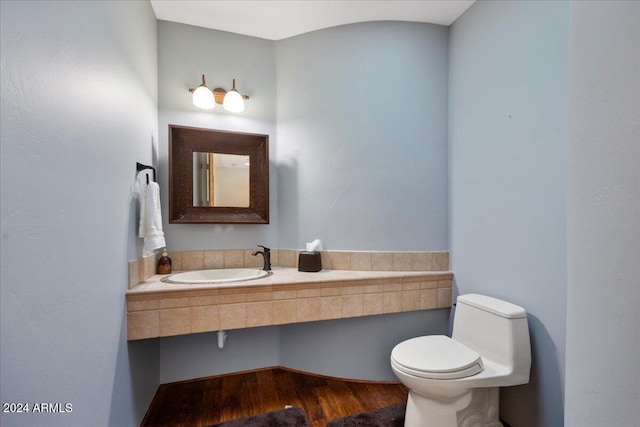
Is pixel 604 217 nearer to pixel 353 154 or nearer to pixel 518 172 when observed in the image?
pixel 518 172

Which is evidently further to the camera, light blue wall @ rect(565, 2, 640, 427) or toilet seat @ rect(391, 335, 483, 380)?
toilet seat @ rect(391, 335, 483, 380)

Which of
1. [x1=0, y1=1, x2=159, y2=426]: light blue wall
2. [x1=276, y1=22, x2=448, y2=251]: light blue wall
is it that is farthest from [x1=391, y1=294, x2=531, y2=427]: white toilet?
[x1=0, y1=1, x2=159, y2=426]: light blue wall

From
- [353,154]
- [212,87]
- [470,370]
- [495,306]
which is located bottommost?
[470,370]

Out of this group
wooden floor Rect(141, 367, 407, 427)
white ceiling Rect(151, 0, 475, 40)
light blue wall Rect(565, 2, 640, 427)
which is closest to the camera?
light blue wall Rect(565, 2, 640, 427)

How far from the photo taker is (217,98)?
83.0 inches

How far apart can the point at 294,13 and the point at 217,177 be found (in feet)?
4.20

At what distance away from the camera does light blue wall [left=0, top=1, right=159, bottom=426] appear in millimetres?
704

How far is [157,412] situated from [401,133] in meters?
2.46

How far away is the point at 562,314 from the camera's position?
52.4 inches

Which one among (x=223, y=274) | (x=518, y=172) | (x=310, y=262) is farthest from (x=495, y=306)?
(x=223, y=274)

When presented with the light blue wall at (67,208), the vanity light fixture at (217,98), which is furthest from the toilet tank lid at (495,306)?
the vanity light fixture at (217,98)

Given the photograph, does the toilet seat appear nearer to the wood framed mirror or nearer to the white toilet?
the white toilet

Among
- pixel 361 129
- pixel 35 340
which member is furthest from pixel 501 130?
pixel 35 340

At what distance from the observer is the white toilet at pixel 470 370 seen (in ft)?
4.44
